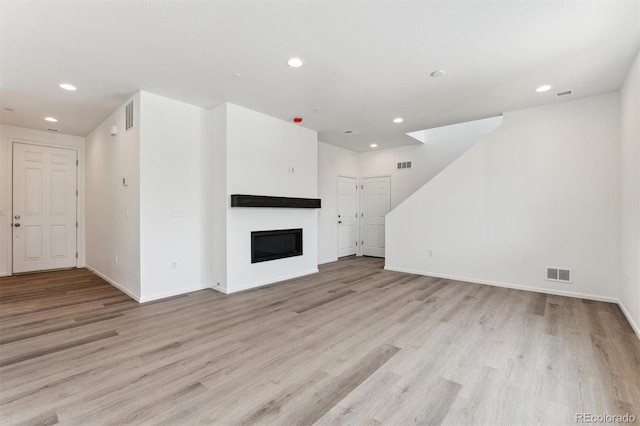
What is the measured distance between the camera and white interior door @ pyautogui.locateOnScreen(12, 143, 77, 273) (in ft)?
18.7

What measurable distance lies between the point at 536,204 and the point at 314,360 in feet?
13.9

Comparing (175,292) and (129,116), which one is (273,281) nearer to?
(175,292)

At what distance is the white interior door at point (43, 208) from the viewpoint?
5699mm

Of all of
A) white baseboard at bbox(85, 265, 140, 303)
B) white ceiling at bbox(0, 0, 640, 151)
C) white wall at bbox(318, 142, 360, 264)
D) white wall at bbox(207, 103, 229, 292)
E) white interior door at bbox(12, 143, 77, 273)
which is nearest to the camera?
white ceiling at bbox(0, 0, 640, 151)

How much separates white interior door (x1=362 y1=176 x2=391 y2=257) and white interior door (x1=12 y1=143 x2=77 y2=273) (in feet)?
22.6

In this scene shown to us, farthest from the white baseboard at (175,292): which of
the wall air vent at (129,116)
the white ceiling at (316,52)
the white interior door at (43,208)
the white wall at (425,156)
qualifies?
the white wall at (425,156)

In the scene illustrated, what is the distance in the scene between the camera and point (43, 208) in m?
5.97

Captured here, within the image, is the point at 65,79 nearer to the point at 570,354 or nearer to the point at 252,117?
the point at 252,117

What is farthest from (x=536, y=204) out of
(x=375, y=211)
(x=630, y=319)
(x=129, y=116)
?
(x=129, y=116)

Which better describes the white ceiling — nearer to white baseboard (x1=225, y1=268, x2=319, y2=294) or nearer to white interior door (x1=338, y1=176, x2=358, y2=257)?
white baseboard (x1=225, y1=268, x2=319, y2=294)

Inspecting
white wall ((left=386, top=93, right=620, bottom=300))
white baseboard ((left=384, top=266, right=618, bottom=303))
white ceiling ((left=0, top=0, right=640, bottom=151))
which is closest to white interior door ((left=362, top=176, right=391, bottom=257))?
white baseboard ((left=384, top=266, right=618, bottom=303))

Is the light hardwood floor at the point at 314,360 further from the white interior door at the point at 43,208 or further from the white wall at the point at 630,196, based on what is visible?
the white interior door at the point at 43,208

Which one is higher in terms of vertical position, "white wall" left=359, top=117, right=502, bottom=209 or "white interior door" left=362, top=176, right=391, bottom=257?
"white wall" left=359, top=117, right=502, bottom=209

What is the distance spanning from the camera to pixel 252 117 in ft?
15.7
